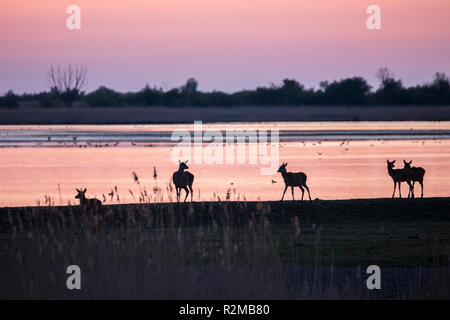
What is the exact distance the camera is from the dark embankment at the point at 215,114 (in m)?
87.1

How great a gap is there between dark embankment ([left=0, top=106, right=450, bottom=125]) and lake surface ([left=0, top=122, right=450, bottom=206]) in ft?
121

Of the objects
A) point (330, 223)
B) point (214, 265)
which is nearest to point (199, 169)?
point (330, 223)

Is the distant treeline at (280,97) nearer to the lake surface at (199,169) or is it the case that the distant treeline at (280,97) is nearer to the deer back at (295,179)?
the lake surface at (199,169)

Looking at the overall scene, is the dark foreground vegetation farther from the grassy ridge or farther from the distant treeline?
the distant treeline

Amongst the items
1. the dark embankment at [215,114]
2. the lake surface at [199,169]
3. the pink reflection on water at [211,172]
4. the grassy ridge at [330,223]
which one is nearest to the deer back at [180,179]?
the lake surface at [199,169]

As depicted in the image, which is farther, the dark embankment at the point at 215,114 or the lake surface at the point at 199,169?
the dark embankment at the point at 215,114

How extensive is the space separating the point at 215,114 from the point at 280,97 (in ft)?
67.8

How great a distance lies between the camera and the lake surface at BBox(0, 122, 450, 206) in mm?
22922

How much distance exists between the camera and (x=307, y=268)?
12.7m

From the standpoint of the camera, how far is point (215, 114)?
98438 millimetres

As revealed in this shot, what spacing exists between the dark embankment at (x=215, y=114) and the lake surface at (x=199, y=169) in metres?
36.9

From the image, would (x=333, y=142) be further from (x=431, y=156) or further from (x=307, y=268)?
(x=307, y=268)
